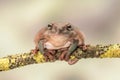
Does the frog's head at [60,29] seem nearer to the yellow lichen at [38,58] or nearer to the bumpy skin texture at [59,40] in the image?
the bumpy skin texture at [59,40]

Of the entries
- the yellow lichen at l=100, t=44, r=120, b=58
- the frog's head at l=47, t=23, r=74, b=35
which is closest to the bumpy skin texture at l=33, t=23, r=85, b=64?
the frog's head at l=47, t=23, r=74, b=35

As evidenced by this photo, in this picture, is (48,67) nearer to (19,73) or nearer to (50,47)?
(19,73)

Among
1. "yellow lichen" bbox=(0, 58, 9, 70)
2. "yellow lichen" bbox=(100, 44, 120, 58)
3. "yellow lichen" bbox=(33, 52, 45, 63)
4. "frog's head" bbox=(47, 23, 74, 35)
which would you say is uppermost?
"frog's head" bbox=(47, 23, 74, 35)

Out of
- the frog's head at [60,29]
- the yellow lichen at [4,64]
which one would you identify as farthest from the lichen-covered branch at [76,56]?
the frog's head at [60,29]

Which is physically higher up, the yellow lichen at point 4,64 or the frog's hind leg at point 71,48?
the frog's hind leg at point 71,48

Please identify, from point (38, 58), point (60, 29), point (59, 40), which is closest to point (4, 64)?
point (38, 58)

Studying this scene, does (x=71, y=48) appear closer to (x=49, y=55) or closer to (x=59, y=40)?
(x=49, y=55)

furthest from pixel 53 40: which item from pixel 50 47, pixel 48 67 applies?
pixel 48 67

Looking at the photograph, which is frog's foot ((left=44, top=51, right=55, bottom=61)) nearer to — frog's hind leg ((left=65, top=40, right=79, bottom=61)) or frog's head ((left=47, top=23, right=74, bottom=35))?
frog's hind leg ((left=65, top=40, right=79, bottom=61))
